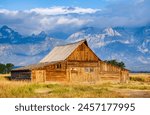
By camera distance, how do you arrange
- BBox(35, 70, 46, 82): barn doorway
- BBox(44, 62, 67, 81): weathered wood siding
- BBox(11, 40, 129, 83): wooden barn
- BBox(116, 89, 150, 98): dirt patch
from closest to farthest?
1. BBox(116, 89, 150, 98): dirt patch
2. BBox(35, 70, 46, 82): barn doorway
3. BBox(11, 40, 129, 83): wooden barn
4. BBox(44, 62, 67, 81): weathered wood siding

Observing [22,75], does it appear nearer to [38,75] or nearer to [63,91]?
[38,75]

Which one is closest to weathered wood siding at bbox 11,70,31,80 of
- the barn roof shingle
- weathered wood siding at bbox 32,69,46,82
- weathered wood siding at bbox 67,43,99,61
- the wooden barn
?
the wooden barn

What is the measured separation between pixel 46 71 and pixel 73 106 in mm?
40608

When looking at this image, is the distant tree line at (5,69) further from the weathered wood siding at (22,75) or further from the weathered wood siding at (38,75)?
the weathered wood siding at (38,75)

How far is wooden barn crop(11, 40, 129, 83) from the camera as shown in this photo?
63.5 m

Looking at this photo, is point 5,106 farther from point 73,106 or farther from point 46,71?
point 46,71

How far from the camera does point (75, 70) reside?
216 ft

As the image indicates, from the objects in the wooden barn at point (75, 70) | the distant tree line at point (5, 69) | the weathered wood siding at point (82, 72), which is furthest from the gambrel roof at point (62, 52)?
the distant tree line at point (5, 69)

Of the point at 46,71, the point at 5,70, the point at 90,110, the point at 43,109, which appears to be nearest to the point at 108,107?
the point at 90,110

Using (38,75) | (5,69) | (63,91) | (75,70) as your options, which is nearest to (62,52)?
(75,70)

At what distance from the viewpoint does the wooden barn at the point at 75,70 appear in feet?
208

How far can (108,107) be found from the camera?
74.9ft

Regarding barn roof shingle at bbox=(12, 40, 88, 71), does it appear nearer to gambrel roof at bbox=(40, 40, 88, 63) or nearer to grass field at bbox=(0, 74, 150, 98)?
gambrel roof at bbox=(40, 40, 88, 63)

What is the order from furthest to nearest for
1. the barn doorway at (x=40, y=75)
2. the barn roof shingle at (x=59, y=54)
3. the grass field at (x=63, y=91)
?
the barn roof shingle at (x=59, y=54)
the barn doorway at (x=40, y=75)
the grass field at (x=63, y=91)
